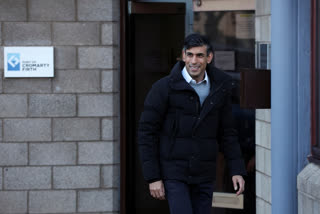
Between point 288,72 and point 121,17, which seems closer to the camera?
point 288,72

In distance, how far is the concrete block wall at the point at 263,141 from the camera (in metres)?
6.40

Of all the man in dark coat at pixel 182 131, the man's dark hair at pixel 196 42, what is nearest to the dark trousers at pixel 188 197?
the man in dark coat at pixel 182 131

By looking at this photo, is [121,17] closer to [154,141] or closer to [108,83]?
[108,83]

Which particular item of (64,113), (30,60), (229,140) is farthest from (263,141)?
(30,60)

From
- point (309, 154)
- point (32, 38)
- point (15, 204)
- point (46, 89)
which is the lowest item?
point (15, 204)

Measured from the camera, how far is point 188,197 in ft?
16.9

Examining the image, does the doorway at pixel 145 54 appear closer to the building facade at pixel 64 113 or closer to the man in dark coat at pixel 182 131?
the building facade at pixel 64 113

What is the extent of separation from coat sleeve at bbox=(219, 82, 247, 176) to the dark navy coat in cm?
14

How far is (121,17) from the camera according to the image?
705cm

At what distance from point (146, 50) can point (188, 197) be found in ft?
8.16

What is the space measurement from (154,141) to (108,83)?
199 cm

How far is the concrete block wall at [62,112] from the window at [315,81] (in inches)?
96.8

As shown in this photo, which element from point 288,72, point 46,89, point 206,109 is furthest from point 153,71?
point 288,72

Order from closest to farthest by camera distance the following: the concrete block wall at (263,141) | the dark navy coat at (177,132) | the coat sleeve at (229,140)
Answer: the dark navy coat at (177,132) < the coat sleeve at (229,140) < the concrete block wall at (263,141)
